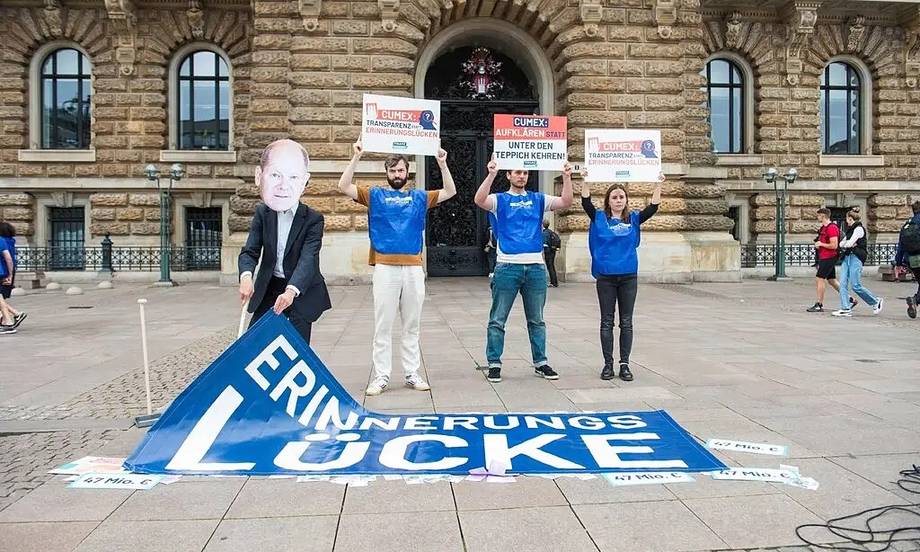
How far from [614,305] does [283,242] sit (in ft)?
10.6

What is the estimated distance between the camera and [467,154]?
2088 cm

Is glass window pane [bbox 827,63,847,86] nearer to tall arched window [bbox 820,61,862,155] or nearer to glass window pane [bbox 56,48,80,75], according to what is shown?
tall arched window [bbox 820,61,862,155]

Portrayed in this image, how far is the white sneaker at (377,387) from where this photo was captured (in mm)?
5984

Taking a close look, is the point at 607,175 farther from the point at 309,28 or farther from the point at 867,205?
the point at 867,205

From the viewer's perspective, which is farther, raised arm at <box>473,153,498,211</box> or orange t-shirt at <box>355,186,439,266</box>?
raised arm at <box>473,153,498,211</box>

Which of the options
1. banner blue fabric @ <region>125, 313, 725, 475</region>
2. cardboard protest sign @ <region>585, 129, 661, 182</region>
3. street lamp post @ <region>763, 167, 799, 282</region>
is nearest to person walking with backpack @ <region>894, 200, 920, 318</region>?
cardboard protest sign @ <region>585, 129, 661, 182</region>

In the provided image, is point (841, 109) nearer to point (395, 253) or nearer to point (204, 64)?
point (204, 64)

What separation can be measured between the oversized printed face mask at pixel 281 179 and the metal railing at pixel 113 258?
1854cm

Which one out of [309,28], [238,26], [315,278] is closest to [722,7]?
[309,28]

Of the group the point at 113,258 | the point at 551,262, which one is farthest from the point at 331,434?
the point at 113,258

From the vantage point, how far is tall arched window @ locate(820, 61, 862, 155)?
26.2m

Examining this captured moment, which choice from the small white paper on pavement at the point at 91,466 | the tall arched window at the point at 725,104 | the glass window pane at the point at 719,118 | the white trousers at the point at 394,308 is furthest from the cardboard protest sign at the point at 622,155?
the glass window pane at the point at 719,118

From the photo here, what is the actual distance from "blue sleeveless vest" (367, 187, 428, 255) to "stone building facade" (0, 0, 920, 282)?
11.5 m

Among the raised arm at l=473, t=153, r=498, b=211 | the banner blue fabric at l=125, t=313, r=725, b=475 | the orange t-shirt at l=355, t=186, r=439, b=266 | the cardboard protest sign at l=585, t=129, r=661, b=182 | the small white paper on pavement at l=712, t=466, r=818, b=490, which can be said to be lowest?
the small white paper on pavement at l=712, t=466, r=818, b=490
